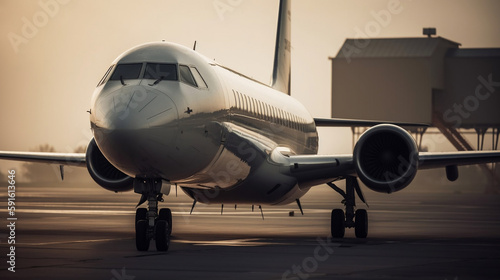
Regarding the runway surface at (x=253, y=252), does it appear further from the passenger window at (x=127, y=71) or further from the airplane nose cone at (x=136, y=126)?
the passenger window at (x=127, y=71)

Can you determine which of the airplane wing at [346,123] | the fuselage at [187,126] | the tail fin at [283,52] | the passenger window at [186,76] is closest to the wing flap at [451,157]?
the fuselage at [187,126]

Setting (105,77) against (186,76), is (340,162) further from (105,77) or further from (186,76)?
(105,77)

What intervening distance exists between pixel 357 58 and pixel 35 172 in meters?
63.6

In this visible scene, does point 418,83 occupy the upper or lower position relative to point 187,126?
lower

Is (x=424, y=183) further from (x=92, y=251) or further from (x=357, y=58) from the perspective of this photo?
(x=92, y=251)

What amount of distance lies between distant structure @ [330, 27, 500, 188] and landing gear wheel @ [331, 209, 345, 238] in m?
44.9

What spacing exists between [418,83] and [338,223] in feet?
151

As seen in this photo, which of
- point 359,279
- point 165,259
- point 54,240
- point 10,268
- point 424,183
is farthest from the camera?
point 424,183

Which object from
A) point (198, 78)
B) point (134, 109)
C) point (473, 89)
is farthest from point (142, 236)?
point (473, 89)

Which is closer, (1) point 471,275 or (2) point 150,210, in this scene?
(1) point 471,275

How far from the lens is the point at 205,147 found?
1825 cm

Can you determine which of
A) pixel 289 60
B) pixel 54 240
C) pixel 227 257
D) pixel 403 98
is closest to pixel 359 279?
pixel 227 257

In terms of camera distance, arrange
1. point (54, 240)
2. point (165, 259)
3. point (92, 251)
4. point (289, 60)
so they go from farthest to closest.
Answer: point (289, 60), point (54, 240), point (92, 251), point (165, 259)

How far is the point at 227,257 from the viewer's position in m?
16.4
